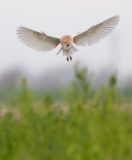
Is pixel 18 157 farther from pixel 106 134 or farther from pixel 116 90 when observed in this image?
pixel 116 90

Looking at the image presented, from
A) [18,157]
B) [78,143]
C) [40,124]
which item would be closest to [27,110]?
[40,124]

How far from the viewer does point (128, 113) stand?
4.30 m

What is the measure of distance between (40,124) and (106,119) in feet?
1.33

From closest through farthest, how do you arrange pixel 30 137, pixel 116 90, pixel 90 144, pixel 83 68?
1. pixel 90 144
2. pixel 83 68
3. pixel 30 137
4. pixel 116 90

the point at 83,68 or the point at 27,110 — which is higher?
the point at 83,68

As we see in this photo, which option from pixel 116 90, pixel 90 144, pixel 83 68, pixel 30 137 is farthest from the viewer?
pixel 116 90

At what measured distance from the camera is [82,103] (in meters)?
3.64

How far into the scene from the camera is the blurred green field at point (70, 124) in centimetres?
344

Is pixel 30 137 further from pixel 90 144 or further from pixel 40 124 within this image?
pixel 90 144

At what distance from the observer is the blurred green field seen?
344cm

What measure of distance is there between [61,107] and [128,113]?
41cm

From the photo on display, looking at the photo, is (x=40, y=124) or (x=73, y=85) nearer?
(x=73, y=85)

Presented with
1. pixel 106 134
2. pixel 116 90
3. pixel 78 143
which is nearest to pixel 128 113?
pixel 116 90

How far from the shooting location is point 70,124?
11.5 ft
